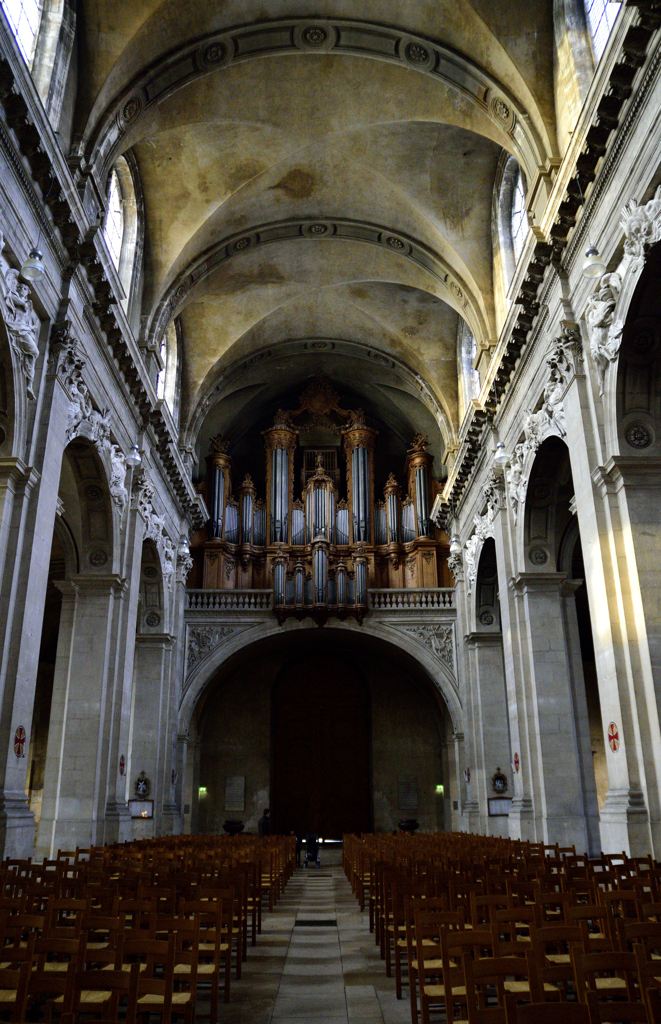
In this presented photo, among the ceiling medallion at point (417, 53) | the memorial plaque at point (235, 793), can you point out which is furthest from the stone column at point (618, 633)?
the memorial plaque at point (235, 793)

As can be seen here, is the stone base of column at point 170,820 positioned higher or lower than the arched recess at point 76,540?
lower

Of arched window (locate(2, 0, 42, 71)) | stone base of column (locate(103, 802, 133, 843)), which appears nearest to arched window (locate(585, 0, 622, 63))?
arched window (locate(2, 0, 42, 71))

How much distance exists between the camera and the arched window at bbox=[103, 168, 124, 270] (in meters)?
17.7

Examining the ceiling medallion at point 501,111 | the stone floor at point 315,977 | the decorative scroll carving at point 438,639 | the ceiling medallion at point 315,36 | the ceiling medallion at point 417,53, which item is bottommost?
the stone floor at point 315,977

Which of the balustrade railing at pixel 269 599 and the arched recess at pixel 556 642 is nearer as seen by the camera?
the arched recess at pixel 556 642

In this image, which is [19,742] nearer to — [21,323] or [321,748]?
[21,323]

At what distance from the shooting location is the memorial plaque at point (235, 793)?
90.2ft

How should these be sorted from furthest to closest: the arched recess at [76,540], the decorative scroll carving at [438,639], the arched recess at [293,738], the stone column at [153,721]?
the arched recess at [293,738], the decorative scroll carving at [438,639], the stone column at [153,721], the arched recess at [76,540]

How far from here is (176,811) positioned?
75.0ft

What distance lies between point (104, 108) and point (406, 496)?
16743 millimetres

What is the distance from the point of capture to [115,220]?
18.0 m

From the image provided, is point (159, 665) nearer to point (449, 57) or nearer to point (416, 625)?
point (416, 625)

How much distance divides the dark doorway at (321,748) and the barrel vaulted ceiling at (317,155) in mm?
10130

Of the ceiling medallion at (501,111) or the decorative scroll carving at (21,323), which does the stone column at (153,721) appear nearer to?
the decorative scroll carving at (21,323)
